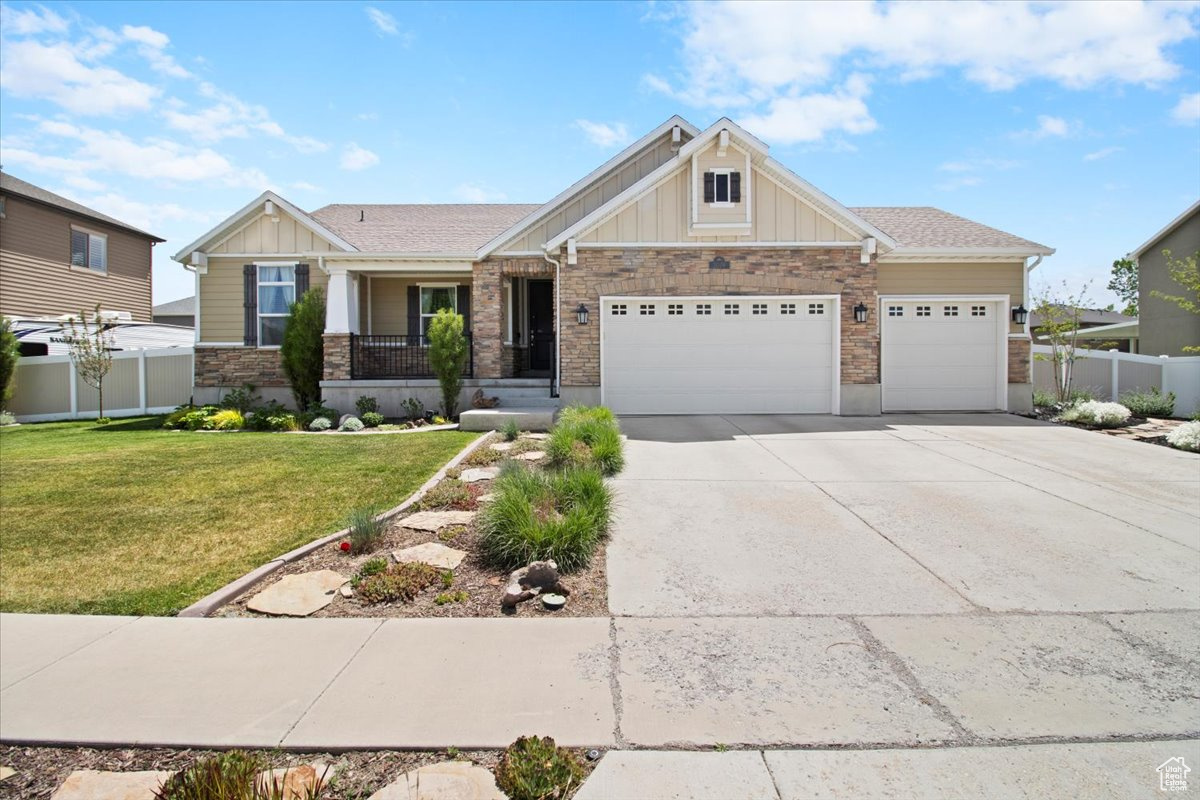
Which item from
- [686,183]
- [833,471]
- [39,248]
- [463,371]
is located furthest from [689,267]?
[39,248]

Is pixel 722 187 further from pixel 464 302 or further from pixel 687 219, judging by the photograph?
pixel 464 302

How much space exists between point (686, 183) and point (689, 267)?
1691 mm

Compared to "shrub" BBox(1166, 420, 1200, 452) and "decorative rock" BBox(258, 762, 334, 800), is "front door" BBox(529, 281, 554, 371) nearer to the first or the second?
"shrub" BBox(1166, 420, 1200, 452)

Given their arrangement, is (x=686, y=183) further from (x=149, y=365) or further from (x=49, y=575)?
(x=149, y=365)

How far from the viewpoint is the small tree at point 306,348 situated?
14.9 m

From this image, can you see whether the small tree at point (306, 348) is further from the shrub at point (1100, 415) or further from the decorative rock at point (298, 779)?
the shrub at point (1100, 415)

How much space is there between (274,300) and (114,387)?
5.66 metres

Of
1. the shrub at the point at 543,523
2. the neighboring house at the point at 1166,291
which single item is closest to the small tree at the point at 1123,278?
the neighboring house at the point at 1166,291

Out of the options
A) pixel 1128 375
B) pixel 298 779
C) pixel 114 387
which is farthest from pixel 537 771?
pixel 114 387

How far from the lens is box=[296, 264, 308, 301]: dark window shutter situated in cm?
1538

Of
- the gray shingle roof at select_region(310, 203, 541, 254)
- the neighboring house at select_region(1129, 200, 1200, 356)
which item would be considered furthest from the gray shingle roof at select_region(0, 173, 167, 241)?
the neighboring house at select_region(1129, 200, 1200, 356)

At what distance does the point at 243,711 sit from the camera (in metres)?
3.35

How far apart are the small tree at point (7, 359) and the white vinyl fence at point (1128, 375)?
81.9 ft

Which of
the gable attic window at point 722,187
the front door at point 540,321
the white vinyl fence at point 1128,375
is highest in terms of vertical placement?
the gable attic window at point 722,187
